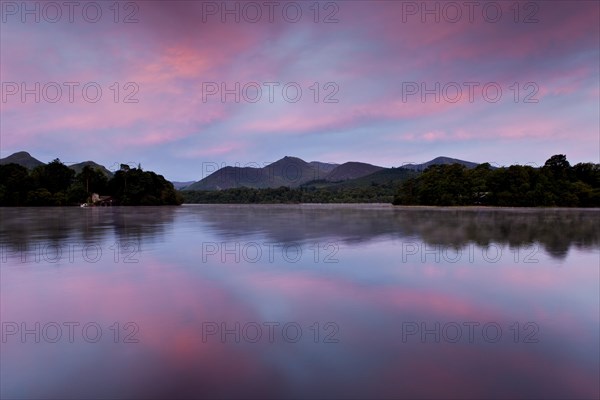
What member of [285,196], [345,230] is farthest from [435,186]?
[285,196]

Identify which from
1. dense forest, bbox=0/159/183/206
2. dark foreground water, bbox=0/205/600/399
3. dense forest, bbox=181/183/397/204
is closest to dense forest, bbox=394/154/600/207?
dense forest, bbox=181/183/397/204

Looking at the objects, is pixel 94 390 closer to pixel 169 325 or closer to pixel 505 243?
pixel 169 325

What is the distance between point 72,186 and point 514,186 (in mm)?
115950

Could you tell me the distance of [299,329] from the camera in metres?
5.93

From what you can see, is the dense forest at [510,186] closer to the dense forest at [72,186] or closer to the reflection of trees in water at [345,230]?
the reflection of trees in water at [345,230]

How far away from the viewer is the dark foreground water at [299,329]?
415cm

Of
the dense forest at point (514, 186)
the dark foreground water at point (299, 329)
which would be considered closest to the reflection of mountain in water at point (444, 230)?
the dark foreground water at point (299, 329)

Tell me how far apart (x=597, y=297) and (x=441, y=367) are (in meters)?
5.92

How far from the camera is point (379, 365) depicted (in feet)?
14.9

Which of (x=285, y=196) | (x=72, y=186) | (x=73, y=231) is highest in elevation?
(x=72, y=186)

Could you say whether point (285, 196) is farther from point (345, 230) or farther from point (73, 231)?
point (73, 231)

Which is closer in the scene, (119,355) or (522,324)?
(119,355)

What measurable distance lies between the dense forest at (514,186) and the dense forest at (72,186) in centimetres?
7927

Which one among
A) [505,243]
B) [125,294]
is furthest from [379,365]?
[505,243]
